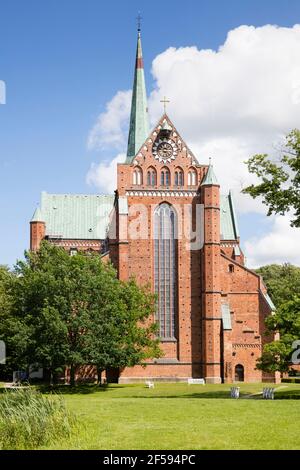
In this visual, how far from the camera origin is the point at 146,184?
2462 inches

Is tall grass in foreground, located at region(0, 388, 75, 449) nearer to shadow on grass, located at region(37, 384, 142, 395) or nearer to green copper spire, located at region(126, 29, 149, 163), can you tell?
shadow on grass, located at region(37, 384, 142, 395)

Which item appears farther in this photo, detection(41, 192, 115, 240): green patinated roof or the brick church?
detection(41, 192, 115, 240): green patinated roof

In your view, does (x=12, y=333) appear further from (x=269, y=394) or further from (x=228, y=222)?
(x=228, y=222)

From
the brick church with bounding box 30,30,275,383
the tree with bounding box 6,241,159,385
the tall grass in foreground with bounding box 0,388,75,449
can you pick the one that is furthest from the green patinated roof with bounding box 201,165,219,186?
the tall grass in foreground with bounding box 0,388,75,449

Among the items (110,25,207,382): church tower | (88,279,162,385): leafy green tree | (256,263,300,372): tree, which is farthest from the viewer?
(110,25,207,382): church tower

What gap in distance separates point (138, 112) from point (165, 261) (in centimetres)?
1887

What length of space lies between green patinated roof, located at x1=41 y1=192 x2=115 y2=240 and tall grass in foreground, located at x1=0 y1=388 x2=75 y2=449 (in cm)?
5022

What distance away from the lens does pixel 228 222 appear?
245 ft

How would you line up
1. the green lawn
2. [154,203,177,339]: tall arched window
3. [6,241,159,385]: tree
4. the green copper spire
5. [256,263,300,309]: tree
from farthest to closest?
[256,263,300,309]: tree, the green copper spire, [154,203,177,339]: tall arched window, [6,241,159,385]: tree, the green lawn

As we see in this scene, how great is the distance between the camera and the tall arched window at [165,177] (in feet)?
206

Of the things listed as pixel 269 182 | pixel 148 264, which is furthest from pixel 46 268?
pixel 269 182

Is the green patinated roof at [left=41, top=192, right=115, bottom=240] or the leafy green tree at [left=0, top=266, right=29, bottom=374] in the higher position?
the green patinated roof at [left=41, top=192, right=115, bottom=240]

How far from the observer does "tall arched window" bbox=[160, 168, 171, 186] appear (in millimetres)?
62719

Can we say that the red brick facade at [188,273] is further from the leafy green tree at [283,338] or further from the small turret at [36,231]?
the leafy green tree at [283,338]
